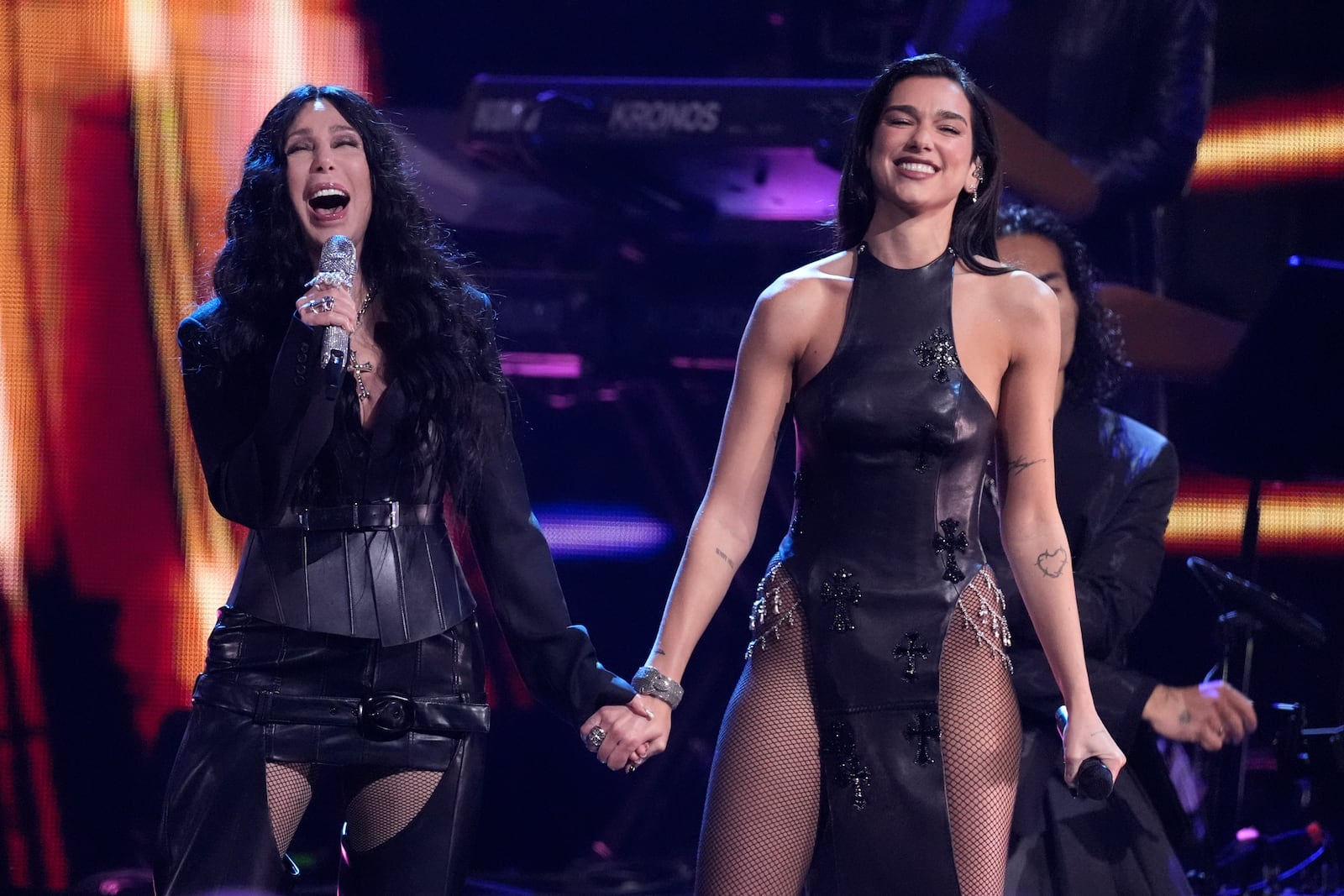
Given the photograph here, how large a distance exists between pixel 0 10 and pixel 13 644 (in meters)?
2.01

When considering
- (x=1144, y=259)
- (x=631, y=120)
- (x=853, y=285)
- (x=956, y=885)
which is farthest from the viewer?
(x=1144, y=259)

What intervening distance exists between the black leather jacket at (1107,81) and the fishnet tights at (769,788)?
2.49m

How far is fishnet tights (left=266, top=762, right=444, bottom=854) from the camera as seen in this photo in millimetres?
2217

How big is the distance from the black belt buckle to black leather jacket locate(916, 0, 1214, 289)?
2.85 m

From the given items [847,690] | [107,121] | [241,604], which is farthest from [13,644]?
[847,690]

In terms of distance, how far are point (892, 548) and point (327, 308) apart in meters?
0.96

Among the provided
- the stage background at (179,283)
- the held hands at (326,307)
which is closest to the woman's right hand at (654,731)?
the held hands at (326,307)

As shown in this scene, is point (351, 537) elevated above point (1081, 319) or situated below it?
below

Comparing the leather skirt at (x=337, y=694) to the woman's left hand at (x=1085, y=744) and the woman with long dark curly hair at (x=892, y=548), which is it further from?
the woman's left hand at (x=1085, y=744)

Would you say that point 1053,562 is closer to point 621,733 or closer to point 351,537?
point 621,733

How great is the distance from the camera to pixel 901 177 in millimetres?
2271

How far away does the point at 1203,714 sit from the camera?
2.67m

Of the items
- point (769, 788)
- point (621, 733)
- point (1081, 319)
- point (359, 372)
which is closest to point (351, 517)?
point (359, 372)

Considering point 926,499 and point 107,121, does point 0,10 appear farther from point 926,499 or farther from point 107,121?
point 926,499
